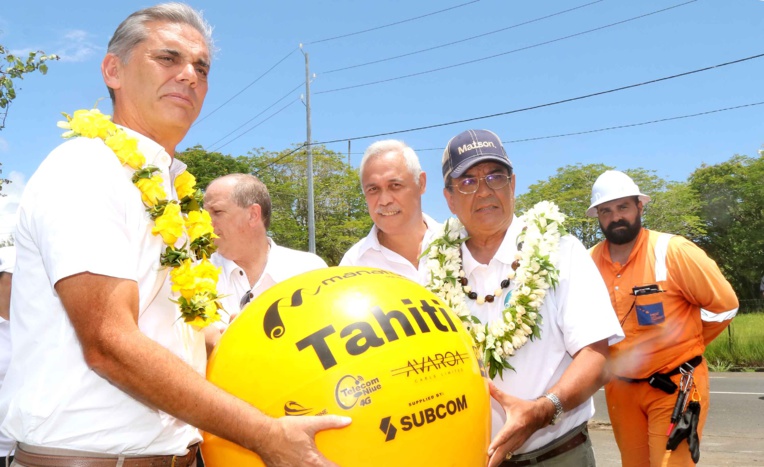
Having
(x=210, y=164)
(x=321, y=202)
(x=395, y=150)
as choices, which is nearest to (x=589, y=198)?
(x=321, y=202)

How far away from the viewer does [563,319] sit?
3.44 meters

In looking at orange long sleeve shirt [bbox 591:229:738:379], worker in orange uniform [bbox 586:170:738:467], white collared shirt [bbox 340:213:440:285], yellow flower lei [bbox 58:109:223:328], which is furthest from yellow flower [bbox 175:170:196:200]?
worker in orange uniform [bbox 586:170:738:467]

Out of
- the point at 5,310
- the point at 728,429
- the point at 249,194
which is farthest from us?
the point at 728,429

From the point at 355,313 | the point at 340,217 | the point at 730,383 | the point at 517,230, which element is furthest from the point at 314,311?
the point at 340,217

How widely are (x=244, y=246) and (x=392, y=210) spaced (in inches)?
47.1

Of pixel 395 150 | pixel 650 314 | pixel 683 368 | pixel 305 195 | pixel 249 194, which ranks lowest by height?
pixel 683 368

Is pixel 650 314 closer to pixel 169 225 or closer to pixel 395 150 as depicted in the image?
pixel 395 150

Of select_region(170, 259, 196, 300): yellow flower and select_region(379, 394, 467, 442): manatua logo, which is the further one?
select_region(170, 259, 196, 300): yellow flower

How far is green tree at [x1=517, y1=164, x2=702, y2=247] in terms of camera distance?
43.7 m

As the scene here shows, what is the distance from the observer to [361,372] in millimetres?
2340

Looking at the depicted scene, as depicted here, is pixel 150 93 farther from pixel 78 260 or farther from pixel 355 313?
pixel 355 313

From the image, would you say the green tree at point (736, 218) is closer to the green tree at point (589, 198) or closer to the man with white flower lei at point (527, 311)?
the green tree at point (589, 198)

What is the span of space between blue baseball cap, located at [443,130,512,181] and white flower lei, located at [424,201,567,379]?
41cm

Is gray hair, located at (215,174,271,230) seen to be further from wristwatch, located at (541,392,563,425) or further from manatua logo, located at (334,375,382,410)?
manatua logo, located at (334,375,382,410)
